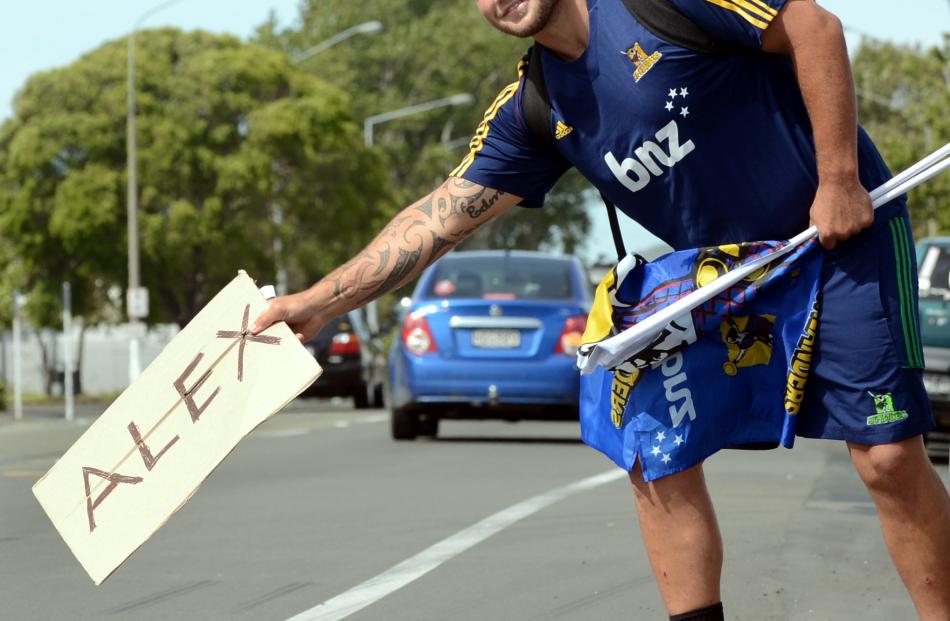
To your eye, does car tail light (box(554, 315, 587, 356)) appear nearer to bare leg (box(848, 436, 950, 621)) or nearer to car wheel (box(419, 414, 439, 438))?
car wheel (box(419, 414, 439, 438))

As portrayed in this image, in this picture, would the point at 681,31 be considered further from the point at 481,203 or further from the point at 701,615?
the point at 701,615

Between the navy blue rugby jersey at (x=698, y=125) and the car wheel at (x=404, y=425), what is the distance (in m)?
12.6

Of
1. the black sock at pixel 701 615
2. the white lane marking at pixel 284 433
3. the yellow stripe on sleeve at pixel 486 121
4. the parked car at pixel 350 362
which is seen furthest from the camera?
the parked car at pixel 350 362

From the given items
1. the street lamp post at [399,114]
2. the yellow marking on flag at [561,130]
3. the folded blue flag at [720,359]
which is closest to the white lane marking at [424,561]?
the folded blue flag at [720,359]

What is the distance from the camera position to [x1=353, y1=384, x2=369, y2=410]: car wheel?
31047mm

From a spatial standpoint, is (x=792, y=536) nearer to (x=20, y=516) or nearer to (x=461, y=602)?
→ (x=461, y=602)

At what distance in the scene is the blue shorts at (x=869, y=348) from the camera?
378 centimetres

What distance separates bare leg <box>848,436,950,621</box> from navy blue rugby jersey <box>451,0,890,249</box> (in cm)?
49

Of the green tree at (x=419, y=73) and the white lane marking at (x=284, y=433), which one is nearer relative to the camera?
the white lane marking at (x=284, y=433)

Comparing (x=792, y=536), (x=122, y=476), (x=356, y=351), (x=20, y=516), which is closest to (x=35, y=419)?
(x=356, y=351)

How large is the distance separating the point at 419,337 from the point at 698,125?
11977 mm

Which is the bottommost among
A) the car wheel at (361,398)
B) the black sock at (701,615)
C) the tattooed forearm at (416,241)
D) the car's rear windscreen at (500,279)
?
the car wheel at (361,398)

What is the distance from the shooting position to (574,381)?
15.7 meters

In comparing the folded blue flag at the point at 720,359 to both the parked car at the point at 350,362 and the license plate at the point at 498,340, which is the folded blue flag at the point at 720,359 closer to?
the license plate at the point at 498,340
